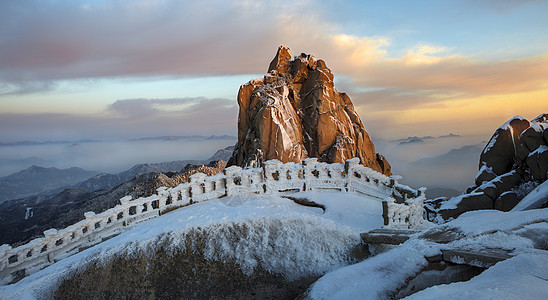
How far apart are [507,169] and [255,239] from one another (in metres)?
21.2

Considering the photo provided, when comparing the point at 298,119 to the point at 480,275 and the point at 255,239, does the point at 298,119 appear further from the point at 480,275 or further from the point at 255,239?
the point at 480,275

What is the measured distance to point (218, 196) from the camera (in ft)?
65.4

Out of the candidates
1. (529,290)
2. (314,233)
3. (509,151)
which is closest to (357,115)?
(509,151)

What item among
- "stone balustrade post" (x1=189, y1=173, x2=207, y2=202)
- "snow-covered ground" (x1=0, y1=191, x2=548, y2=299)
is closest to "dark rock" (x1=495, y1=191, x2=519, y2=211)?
"snow-covered ground" (x1=0, y1=191, x2=548, y2=299)

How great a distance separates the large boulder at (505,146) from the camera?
76.8 ft

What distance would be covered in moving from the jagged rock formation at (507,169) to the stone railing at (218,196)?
7.17 metres

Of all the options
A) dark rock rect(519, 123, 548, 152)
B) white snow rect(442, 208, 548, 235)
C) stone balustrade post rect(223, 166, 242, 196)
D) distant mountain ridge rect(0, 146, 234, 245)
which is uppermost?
dark rock rect(519, 123, 548, 152)

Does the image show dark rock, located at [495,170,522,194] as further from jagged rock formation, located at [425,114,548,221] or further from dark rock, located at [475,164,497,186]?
dark rock, located at [475,164,497,186]

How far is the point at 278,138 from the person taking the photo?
1709 inches

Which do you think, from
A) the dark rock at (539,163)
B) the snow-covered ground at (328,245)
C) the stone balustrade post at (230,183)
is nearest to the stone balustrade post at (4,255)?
the snow-covered ground at (328,245)

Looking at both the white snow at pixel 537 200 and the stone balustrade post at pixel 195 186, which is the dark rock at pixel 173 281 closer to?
the stone balustrade post at pixel 195 186

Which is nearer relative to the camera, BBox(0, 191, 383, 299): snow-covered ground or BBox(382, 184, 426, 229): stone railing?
BBox(0, 191, 383, 299): snow-covered ground

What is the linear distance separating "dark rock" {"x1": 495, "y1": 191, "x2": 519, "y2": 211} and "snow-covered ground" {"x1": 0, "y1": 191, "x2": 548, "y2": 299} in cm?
848

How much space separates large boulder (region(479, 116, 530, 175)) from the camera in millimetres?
23406
